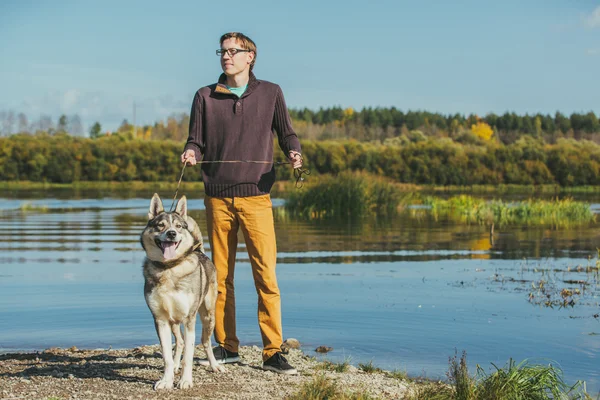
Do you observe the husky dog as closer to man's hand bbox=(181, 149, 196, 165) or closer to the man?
man's hand bbox=(181, 149, 196, 165)

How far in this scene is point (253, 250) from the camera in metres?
7.66

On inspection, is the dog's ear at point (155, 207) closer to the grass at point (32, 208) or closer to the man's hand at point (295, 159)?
the man's hand at point (295, 159)

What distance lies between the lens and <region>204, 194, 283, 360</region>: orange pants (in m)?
7.61

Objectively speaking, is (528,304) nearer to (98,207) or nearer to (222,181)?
(222,181)

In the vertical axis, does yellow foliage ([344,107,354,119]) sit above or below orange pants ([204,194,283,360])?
above

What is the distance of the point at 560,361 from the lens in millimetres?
8742

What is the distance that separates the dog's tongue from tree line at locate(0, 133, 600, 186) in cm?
5992

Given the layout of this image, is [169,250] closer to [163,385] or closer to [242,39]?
[163,385]

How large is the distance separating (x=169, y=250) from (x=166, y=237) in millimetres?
121

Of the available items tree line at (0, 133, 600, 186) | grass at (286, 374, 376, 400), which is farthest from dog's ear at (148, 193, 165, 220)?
tree line at (0, 133, 600, 186)

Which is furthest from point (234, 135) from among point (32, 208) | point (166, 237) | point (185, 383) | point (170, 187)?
point (170, 187)

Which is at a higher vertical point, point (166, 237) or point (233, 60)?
point (233, 60)

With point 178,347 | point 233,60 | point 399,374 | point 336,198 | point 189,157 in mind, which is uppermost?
point 233,60

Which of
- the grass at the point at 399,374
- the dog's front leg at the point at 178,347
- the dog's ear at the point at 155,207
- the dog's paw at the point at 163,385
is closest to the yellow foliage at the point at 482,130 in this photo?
the grass at the point at 399,374
